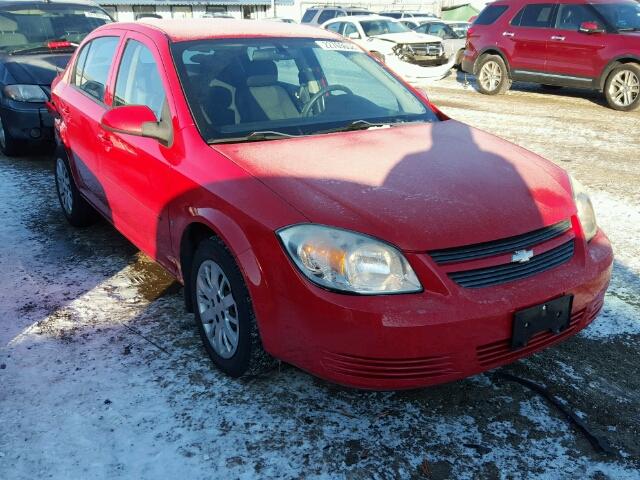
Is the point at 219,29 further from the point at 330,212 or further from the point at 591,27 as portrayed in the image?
the point at 591,27

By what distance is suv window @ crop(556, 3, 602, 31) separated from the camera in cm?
1073

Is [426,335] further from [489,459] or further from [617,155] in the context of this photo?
[617,155]

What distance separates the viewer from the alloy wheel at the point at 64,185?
491 centimetres

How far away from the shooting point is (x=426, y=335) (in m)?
2.29

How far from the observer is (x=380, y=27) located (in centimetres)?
1559

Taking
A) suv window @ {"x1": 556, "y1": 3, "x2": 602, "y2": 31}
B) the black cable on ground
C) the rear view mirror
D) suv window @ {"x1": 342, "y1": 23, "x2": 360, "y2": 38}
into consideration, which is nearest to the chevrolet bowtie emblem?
the black cable on ground

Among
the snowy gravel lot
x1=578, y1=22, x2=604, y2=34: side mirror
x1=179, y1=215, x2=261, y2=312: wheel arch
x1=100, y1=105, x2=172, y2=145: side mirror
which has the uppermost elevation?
x1=578, y1=22, x2=604, y2=34: side mirror

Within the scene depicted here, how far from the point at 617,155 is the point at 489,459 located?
19.9 ft

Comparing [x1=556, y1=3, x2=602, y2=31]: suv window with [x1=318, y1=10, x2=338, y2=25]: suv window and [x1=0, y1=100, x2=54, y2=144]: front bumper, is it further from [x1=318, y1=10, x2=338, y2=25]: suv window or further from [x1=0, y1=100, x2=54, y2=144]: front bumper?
[x1=318, y1=10, x2=338, y2=25]: suv window

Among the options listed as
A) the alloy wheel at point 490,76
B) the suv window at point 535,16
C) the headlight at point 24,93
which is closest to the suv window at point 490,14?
the suv window at point 535,16

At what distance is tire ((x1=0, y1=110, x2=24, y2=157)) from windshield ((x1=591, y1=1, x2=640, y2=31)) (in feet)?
31.2

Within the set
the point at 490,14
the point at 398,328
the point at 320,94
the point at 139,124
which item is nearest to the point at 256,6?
the point at 490,14

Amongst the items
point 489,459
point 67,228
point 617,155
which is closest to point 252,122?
point 489,459

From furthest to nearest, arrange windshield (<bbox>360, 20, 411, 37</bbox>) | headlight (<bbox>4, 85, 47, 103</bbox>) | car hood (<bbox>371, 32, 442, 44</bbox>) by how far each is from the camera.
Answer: windshield (<bbox>360, 20, 411, 37</bbox>) < car hood (<bbox>371, 32, 442, 44</bbox>) < headlight (<bbox>4, 85, 47, 103</bbox>)
